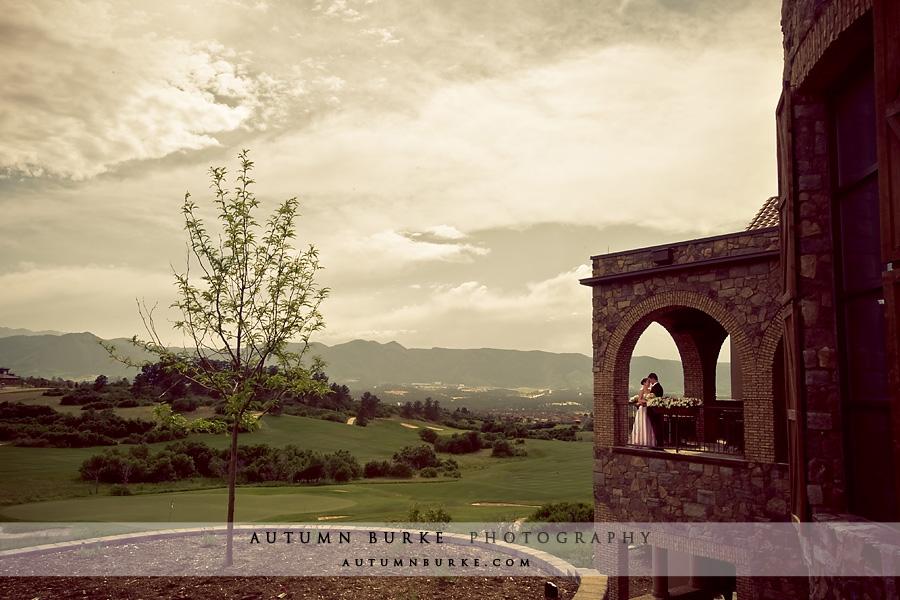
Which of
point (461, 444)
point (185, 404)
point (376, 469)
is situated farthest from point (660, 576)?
point (185, 404)

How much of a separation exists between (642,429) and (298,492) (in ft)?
44.3

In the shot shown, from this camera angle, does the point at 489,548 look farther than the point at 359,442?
No

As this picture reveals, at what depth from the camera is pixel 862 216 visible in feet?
19.2

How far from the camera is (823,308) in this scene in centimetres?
617

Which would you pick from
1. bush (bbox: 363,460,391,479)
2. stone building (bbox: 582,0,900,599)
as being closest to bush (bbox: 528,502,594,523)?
stone building (bbox: 582,0,900,599)

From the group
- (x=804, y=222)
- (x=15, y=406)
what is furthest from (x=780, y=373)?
(x=15, y=406)

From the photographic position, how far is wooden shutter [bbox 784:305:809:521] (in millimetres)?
6332

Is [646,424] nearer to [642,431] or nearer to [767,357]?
[642,431]

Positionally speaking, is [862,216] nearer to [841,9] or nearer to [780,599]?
[841,9]

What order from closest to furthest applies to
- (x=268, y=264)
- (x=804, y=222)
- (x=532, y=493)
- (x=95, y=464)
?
1. (x=804, y=222)
2. (x=268, y=264)
3. (x=95, y=464)
4. (x=532, y=493)

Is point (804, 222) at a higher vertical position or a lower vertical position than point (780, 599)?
higher

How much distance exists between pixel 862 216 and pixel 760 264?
553 centimetres

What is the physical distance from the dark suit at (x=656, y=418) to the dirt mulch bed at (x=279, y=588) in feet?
13.3

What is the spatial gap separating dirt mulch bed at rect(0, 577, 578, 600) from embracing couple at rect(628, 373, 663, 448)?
3.62 meters
